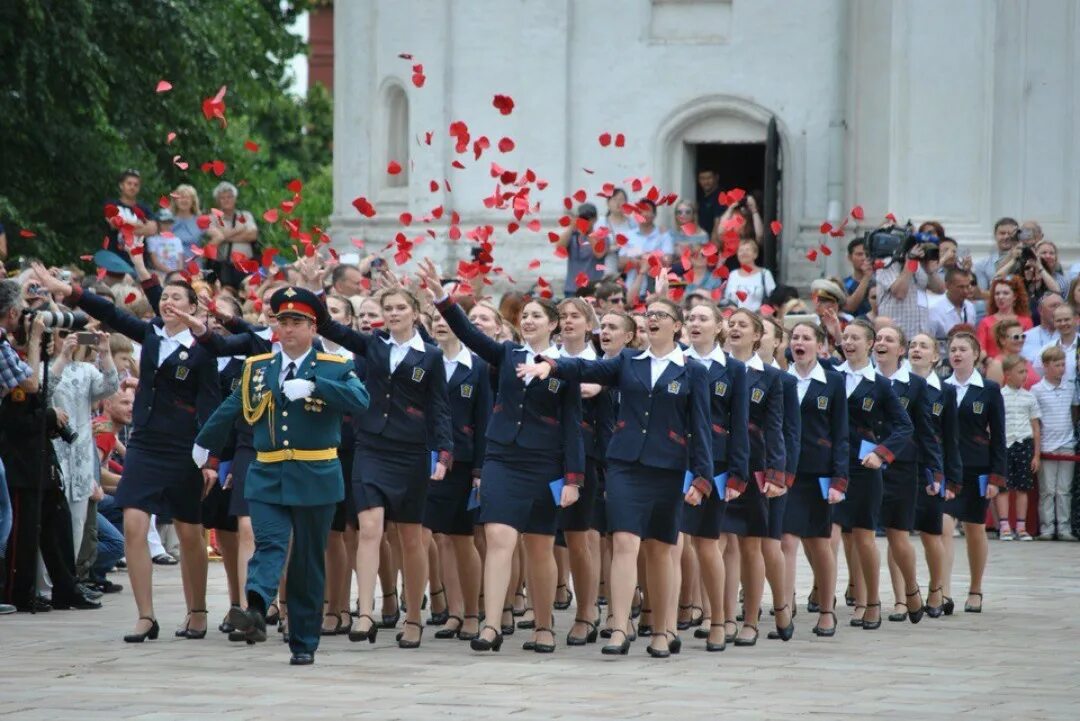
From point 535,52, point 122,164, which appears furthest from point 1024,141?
point 122,164

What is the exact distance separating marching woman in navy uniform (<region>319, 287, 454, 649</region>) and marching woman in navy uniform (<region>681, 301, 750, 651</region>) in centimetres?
→ 158

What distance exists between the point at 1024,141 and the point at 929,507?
508 inches

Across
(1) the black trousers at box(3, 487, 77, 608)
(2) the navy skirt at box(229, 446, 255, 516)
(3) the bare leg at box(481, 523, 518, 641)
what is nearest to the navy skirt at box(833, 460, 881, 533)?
(3) the bare leg at box(481, 523, 518, 641)

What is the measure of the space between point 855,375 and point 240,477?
14.6ft

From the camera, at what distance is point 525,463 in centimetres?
1350

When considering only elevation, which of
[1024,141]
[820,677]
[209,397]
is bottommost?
[820,677]

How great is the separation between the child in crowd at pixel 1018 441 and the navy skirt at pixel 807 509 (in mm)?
7021

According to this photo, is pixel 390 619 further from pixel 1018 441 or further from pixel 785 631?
pixel 1018 441

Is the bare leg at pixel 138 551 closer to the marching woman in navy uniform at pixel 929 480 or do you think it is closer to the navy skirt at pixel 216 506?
the navy skirt at pixel 216 506

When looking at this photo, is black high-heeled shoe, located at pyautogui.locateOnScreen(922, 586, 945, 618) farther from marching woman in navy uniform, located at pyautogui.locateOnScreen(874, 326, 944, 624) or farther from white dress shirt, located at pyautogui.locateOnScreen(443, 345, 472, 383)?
white dress shirt, located at pyautogui.locateOnScreen(443, 345, 472, 383)

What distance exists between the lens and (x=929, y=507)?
16.1 meters

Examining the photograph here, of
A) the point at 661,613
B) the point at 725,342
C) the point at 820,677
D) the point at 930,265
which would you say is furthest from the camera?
the point at 930,265

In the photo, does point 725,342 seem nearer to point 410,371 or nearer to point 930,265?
point 410,371

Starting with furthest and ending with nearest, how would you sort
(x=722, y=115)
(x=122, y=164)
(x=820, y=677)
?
(x=722, y=115), (x=122, y=164), (x=820, y=677)
